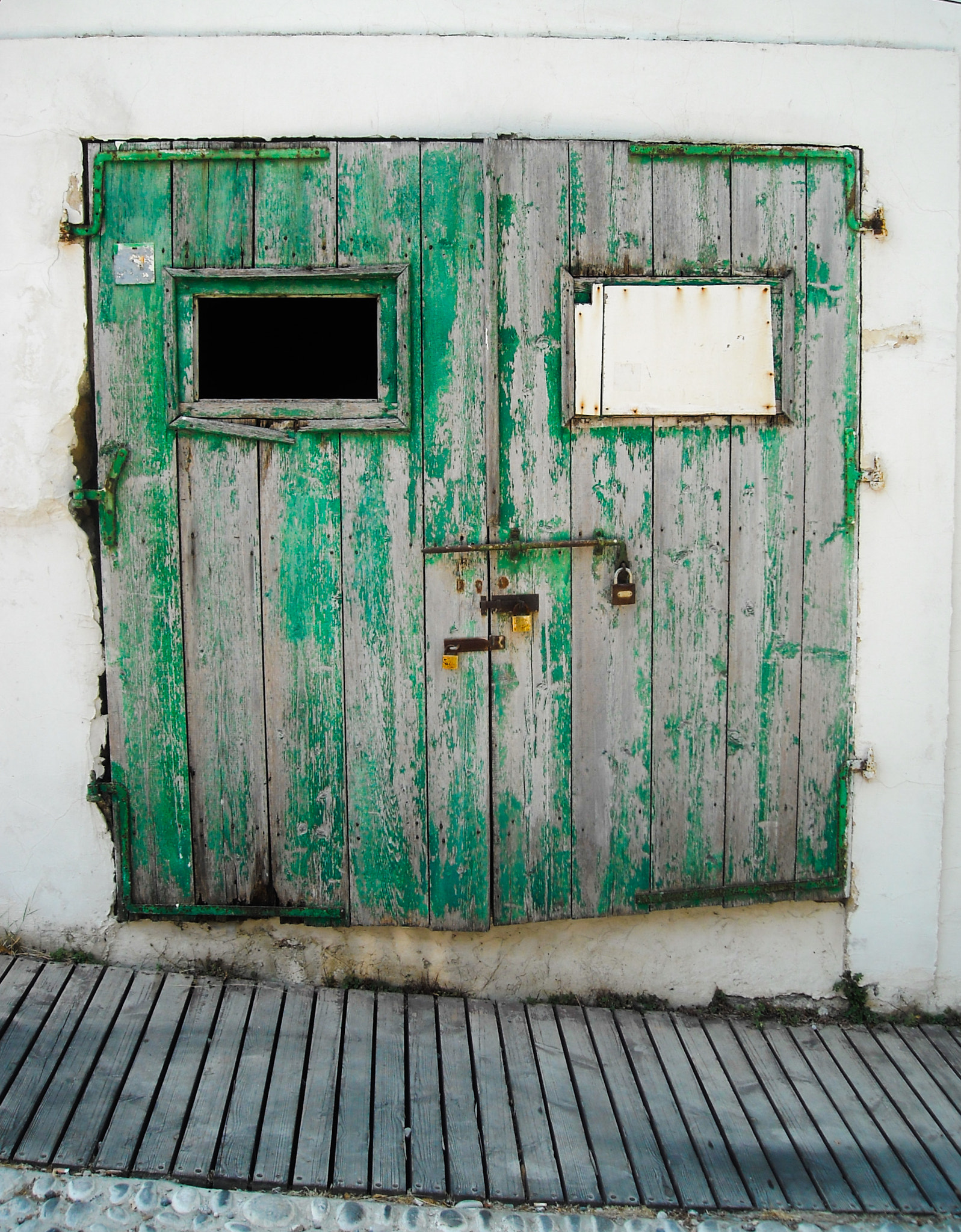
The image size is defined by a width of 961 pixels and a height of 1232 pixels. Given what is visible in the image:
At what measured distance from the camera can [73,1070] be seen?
6.86ft

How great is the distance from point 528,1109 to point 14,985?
141 centimetres

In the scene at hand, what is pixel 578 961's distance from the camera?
255cm

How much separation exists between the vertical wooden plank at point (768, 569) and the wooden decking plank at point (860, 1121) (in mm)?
453

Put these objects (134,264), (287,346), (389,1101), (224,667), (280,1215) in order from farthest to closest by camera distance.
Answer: (287,346) → (224,667) → (134,264) → (389,1101) → (280,1215)

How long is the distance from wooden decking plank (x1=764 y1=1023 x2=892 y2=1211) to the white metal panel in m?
1.77

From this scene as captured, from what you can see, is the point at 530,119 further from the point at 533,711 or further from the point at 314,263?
the point at 533,711

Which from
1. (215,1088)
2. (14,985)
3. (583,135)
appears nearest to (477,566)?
(583,135)

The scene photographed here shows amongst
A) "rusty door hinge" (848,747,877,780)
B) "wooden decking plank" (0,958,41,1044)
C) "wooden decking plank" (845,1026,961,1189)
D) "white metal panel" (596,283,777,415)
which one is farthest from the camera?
"rusty door hinge" (848,747,877,780)

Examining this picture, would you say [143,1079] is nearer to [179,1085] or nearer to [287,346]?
[179,1085]

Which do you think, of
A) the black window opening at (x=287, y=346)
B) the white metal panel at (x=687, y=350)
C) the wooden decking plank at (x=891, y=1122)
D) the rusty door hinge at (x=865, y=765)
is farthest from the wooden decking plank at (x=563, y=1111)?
the black window opening at (x=287, y=346)

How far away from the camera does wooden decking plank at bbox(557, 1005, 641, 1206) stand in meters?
1.89

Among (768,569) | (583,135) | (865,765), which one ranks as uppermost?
(583,135)

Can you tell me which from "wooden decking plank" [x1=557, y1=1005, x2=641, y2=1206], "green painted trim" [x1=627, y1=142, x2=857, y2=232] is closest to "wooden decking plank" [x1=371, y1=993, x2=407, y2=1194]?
"wooden decking plank" [x1=557, y1=1005, x2=641, y2=1206]

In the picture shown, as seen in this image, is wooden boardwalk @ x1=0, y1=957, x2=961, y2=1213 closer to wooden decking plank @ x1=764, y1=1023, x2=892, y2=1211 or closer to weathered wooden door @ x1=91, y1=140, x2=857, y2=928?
wooden decking plank @ x1=764, y1=1023, x2=892, y2=1211
